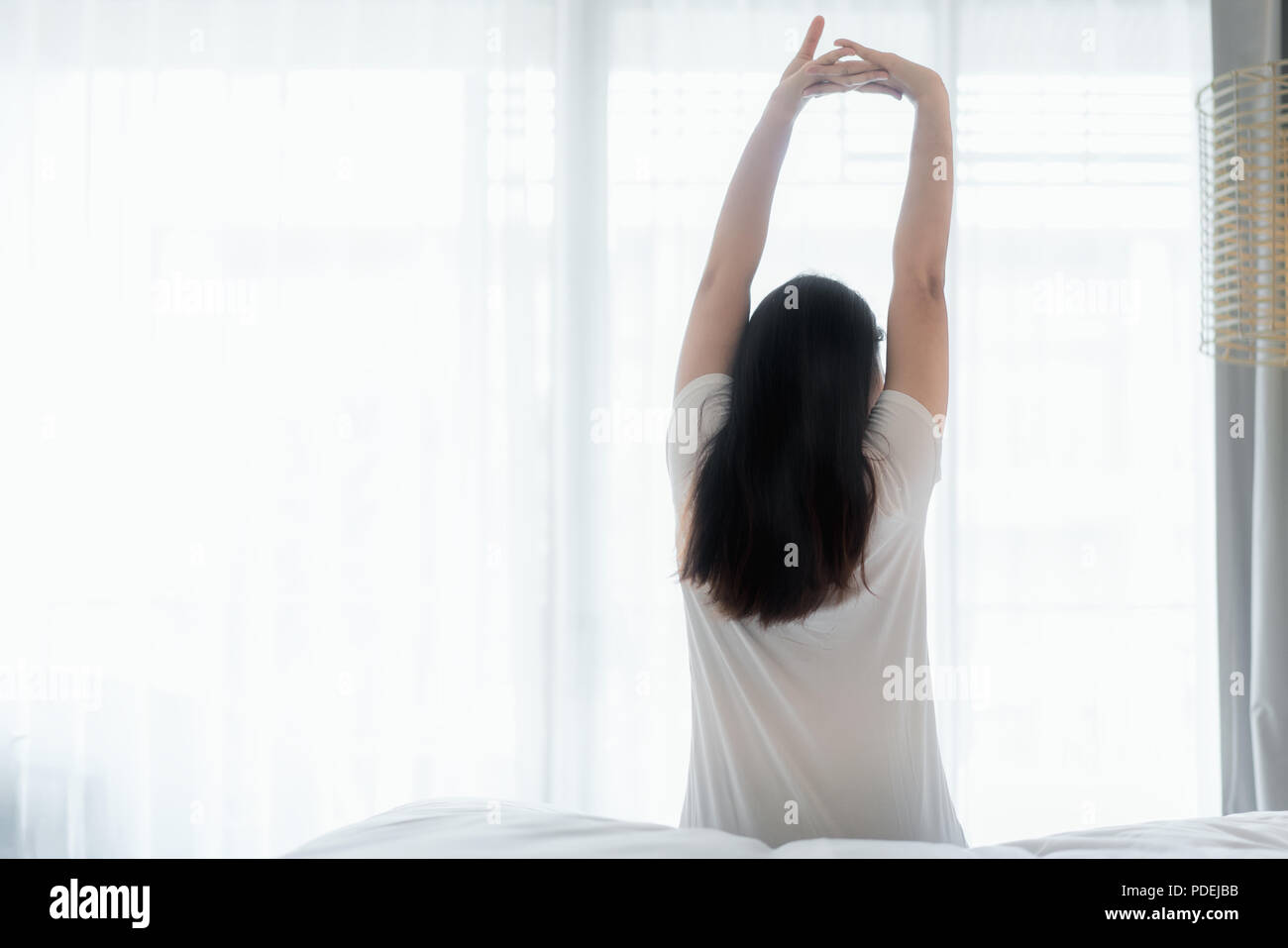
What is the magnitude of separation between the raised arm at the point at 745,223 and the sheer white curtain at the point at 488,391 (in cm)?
95

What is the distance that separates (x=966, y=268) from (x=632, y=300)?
0.80 metres

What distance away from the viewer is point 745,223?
36.1 inches

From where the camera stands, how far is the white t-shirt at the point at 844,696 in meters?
0.77

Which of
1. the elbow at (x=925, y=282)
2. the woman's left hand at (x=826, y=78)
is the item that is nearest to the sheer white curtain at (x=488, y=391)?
the woman's left hand at (x=826, y=78)

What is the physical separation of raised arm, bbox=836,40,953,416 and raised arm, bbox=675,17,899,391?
0.29 ft

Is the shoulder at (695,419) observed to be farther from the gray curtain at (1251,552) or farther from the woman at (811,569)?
the gray curtain at (1251,552)

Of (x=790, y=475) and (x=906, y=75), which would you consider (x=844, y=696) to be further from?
(x=906, y=75)

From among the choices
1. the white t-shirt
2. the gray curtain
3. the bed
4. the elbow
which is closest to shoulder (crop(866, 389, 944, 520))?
the white t-shirt

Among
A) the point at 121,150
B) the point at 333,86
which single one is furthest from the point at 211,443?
the point at 333,86

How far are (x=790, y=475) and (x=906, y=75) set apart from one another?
539 millimetres

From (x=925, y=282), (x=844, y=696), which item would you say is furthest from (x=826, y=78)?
(x=844, y=696)

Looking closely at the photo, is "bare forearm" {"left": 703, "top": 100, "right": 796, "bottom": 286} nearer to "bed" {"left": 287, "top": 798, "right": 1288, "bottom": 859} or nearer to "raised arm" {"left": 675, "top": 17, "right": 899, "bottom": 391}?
"raised arm" {"left": 675, "top": 17, "right": 899, "bottom": 391}

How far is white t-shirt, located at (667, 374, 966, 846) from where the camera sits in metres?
0.77
